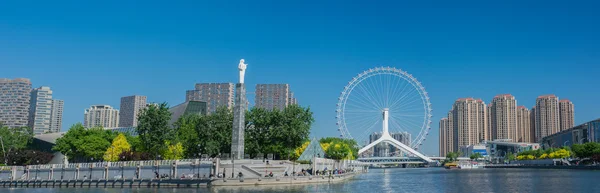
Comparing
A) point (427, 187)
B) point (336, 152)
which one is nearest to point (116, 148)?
point (336, 152)

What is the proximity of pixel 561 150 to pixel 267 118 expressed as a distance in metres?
132

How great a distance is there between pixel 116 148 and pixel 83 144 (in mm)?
7687

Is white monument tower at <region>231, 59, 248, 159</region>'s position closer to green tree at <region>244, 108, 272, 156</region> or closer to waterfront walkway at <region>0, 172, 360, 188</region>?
waterfront walkway at <region>0, 172, 360, 188</region>

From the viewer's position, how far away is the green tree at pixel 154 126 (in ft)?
285

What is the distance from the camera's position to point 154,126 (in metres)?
87.4

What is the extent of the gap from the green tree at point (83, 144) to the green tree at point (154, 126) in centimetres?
2295

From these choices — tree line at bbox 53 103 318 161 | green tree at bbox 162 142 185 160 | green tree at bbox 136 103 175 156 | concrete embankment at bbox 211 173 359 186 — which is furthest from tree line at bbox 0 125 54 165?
concrete embankment at bbox 211 173 359 186

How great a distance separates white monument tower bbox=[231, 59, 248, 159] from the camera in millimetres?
77188

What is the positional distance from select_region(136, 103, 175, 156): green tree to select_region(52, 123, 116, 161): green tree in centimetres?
2295

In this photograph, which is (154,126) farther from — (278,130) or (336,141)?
(336,141)

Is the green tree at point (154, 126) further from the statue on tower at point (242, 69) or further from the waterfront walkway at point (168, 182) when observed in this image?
the statue on tower at point (242, 69)

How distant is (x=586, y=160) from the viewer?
175 metres

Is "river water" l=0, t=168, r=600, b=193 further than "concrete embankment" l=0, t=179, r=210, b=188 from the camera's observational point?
No

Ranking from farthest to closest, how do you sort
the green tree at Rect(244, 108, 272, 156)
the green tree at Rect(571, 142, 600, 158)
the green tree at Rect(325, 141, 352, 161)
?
1. the green tree at Rect(571, 142, 600, 158)
2. the green tree at Rect(325, 141, 352, 161)
3. the green tree at Rect(244, 108, 272, 156)
